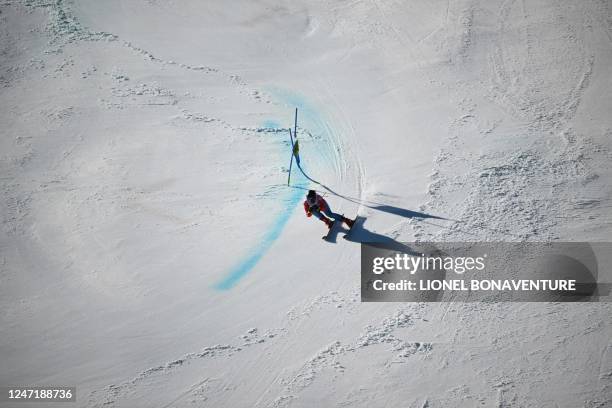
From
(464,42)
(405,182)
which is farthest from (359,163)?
(464,42)

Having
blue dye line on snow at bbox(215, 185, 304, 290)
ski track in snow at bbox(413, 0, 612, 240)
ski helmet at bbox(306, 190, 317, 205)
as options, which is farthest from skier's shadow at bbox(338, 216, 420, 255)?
blue dye line on snow at bbox(215, 185, 304, 290)

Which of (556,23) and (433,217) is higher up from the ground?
(556,23)

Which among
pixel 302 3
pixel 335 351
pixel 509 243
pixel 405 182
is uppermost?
pixel 302 3

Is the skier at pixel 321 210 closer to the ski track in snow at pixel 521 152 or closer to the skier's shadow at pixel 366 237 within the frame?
the skier's shadow at pixel 366 237

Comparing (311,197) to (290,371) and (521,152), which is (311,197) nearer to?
(290,371)

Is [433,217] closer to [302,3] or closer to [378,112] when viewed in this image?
[378,112]

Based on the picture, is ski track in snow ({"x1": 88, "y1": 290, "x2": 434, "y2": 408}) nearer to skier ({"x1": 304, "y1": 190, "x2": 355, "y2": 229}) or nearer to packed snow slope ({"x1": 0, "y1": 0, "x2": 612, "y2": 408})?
packed snow slope ({"x1": 0, "y1": 0, "x2": 612, "y2": 408})
